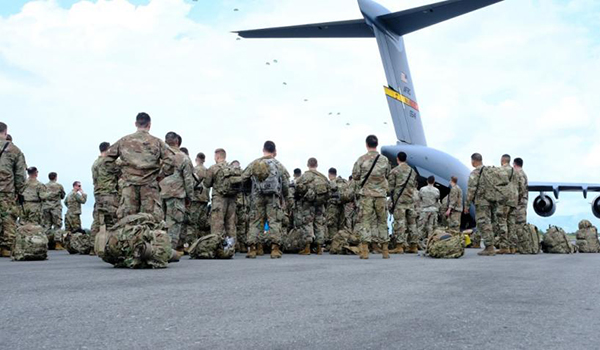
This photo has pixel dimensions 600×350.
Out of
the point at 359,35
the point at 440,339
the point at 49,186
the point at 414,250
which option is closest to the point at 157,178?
the point at 440,339

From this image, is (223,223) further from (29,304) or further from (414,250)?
(29,304)

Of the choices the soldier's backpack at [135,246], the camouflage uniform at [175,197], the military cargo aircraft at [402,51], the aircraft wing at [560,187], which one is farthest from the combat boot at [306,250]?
the aircraft wing at [560,187]

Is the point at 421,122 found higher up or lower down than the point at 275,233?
higher up

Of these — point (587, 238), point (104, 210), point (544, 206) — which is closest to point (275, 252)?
point (104, 210)

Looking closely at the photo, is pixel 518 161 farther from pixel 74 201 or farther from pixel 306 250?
pixel 74 201

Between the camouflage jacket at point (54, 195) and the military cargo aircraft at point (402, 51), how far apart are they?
291 inches

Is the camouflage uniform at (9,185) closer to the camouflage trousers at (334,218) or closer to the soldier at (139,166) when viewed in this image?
the soldier at (139,166)

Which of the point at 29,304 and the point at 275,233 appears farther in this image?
the point at 275,233

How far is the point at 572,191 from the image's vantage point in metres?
27.6

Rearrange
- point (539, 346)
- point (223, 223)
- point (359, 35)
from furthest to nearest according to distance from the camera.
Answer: point (359, 35) < point (223, 223) < point (539, 346)

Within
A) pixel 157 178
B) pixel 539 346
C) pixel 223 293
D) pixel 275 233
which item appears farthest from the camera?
pixel 275 233

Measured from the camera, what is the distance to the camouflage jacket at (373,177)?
30.0 ft

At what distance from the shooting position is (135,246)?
648 cm

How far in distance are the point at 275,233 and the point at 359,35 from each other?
10412 mm
